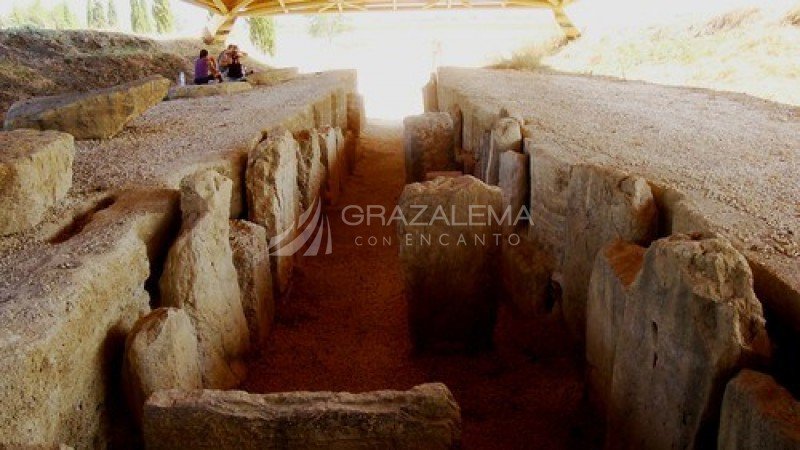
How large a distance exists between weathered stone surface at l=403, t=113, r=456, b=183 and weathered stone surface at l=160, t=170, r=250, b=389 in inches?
106

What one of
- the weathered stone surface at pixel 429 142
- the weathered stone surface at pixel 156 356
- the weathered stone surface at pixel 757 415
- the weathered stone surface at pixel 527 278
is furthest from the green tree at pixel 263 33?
the weathered stone surface at pixel 757 415

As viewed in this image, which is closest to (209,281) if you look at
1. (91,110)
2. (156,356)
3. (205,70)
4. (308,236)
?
(156,356)

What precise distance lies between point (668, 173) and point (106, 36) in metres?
10.7

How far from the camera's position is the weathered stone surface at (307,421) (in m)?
1.76

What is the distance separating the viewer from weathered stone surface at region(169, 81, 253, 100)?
725cm

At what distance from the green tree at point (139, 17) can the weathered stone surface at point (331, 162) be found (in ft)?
33.5

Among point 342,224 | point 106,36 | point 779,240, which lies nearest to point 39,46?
point 106,36

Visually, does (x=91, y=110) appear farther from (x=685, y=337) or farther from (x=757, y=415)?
(x=757, y=415)

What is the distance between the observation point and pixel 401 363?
325 centimetres

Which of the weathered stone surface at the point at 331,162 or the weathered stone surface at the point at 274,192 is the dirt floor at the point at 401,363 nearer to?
the weathered stone surface at the point at 274,192

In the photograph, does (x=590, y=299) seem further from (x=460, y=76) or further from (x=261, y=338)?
(x=460, y=76)

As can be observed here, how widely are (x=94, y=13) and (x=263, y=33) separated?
3.81 metres

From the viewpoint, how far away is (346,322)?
12.4ft

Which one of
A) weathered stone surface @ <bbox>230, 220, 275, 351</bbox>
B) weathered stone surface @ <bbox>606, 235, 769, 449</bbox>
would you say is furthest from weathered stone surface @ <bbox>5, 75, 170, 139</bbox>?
weathered stone surface @ <bbox>606, 235, 769, 449</bbox>
